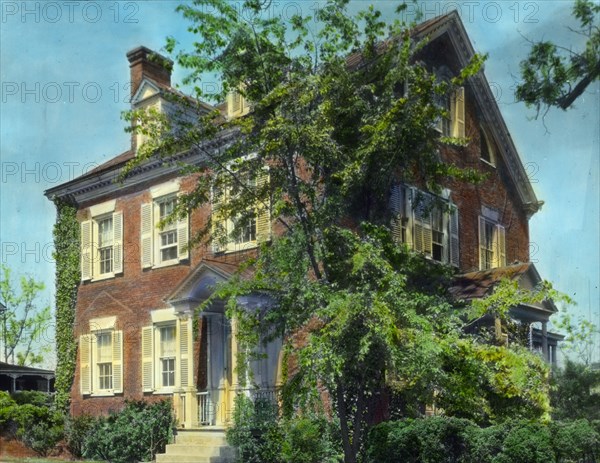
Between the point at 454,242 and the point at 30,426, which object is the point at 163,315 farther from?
the point at 454,242

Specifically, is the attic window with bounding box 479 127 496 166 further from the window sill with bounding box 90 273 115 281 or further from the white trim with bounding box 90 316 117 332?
the white trim with bounding box 90 316 117 332

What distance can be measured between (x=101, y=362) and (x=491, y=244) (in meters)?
11.0

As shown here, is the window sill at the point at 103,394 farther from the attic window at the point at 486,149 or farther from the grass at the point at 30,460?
the attic window at the point at 486,149

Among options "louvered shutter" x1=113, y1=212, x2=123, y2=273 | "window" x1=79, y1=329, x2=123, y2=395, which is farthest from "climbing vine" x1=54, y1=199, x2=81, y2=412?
"louvered shutter" x1=113, y1=212, x2=123, y2=273

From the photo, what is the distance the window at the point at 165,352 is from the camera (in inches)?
824

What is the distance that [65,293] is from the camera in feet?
81.7

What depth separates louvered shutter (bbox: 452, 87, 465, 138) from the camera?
22500mm

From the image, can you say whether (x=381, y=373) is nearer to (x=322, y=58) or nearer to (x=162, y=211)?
(x=322, y=58)

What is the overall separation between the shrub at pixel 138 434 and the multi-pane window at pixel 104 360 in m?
2.76

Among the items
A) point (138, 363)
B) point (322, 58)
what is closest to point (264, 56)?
point (322, 58)

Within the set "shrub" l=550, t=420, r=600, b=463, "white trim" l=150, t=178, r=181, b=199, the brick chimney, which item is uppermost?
the brick chimney

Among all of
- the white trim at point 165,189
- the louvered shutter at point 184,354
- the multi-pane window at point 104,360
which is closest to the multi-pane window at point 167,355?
the louvered shutter at point 184,354

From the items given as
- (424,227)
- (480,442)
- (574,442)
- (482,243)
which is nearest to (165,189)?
(424,227)

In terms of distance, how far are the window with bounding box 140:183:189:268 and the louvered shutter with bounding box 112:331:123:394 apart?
6.91ft
